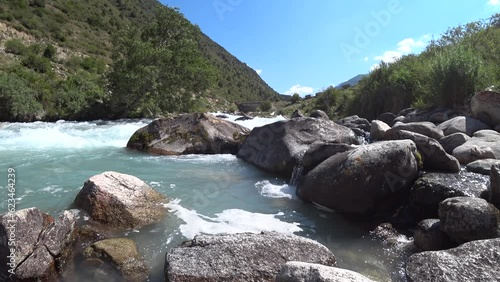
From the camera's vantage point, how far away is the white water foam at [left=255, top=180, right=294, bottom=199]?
6879 mm

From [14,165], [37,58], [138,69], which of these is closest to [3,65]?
[37,58]

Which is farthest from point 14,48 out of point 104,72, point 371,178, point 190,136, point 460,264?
point 460,264

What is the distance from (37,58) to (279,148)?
25.1 metres

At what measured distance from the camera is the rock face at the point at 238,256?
11.8ft

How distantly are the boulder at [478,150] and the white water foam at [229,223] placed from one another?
12.7 feet

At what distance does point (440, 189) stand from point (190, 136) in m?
8.02

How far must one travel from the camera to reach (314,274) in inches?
115

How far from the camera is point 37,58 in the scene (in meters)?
26.0

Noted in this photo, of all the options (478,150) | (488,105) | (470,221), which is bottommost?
(470,221)

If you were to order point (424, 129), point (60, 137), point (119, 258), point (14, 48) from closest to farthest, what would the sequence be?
point (119, 258) < point (424, 129) < point (60, 137) < point (14, 48)

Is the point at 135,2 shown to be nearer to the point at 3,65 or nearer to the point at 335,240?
the point at 3,65

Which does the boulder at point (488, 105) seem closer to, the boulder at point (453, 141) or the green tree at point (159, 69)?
the boulder at point (453, 141)

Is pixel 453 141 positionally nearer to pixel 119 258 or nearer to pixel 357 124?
pixel 357 124

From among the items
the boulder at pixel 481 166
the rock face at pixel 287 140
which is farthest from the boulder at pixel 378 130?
the boulder at pixel 481 166
